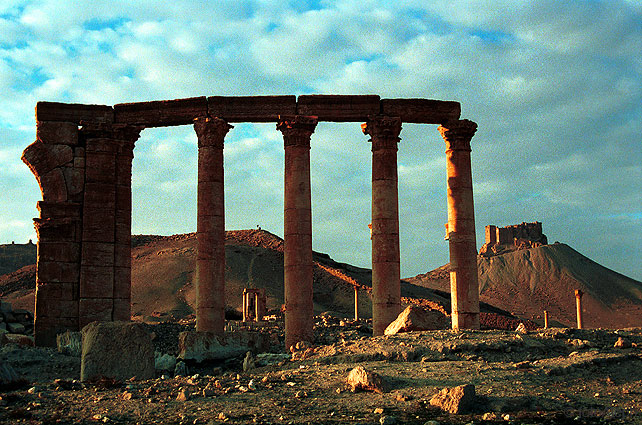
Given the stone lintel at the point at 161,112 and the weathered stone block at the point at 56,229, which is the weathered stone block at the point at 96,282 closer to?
the weathered stone block at the point at 56,229

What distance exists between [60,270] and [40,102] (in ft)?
18.6

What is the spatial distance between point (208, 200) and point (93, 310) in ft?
16.9

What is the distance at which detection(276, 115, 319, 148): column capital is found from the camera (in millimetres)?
22062

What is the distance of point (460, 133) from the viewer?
896 inches

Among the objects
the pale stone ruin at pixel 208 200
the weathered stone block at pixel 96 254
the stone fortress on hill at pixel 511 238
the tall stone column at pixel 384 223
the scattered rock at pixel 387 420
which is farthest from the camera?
the stone fortress on hill at pixel 511 238

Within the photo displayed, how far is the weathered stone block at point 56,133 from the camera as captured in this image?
23188mm

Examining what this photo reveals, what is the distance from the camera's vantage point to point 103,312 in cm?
2241

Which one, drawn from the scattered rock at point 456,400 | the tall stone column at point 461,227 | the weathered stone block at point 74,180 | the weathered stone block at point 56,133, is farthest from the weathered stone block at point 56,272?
the scattered rock at point 456,400

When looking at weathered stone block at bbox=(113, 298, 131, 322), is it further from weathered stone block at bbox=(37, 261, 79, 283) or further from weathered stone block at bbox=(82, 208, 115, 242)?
weathered stone block at bbox=(82, 208, 115, 242)

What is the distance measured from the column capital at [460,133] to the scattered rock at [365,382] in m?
11.4

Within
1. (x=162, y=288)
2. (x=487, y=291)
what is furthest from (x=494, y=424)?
(x=487, y=291)

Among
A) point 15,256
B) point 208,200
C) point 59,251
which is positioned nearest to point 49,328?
point 59,251

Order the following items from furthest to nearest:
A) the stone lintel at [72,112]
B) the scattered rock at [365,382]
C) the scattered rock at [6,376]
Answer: the stone lintel at [72,112]
the scattered rock at [6,376]
the scattered rock at [365,382]

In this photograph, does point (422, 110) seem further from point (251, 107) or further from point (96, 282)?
point (96, 282)
